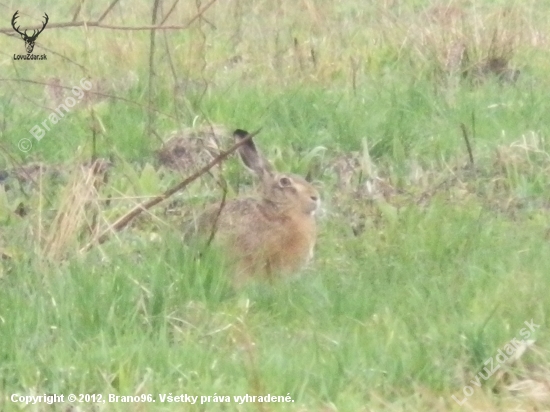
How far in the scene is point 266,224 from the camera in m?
5.50

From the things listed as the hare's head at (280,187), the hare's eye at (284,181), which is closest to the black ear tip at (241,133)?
the hare's head at (280,187)

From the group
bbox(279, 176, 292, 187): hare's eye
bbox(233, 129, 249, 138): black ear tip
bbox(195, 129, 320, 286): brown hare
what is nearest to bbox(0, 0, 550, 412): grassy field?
bbox(195, 129, 320, 286): brown hare

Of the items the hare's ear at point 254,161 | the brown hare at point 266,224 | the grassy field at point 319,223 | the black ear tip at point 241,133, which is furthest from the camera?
the hare's ear at point 254,161

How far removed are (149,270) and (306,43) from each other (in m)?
4.64

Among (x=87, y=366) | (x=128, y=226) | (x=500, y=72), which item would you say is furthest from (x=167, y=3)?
(x=87, y=366)

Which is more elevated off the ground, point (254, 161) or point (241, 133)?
point (241, 133)

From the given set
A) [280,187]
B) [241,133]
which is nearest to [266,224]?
[280,187]

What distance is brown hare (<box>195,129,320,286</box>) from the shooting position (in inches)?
205

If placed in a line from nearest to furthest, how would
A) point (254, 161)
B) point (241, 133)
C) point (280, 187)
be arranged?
1. point (241, 133)
2. point (280, 187)
3. point (254, 161)

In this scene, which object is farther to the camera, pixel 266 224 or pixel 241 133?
pixel 241 133

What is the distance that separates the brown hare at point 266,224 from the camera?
17.1 feet

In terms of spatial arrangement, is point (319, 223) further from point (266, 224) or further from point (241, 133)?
point (241, 133)

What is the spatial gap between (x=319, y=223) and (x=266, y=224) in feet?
1.84

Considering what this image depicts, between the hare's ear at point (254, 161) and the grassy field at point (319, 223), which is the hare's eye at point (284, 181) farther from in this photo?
the grassy field at point (319, 223)
